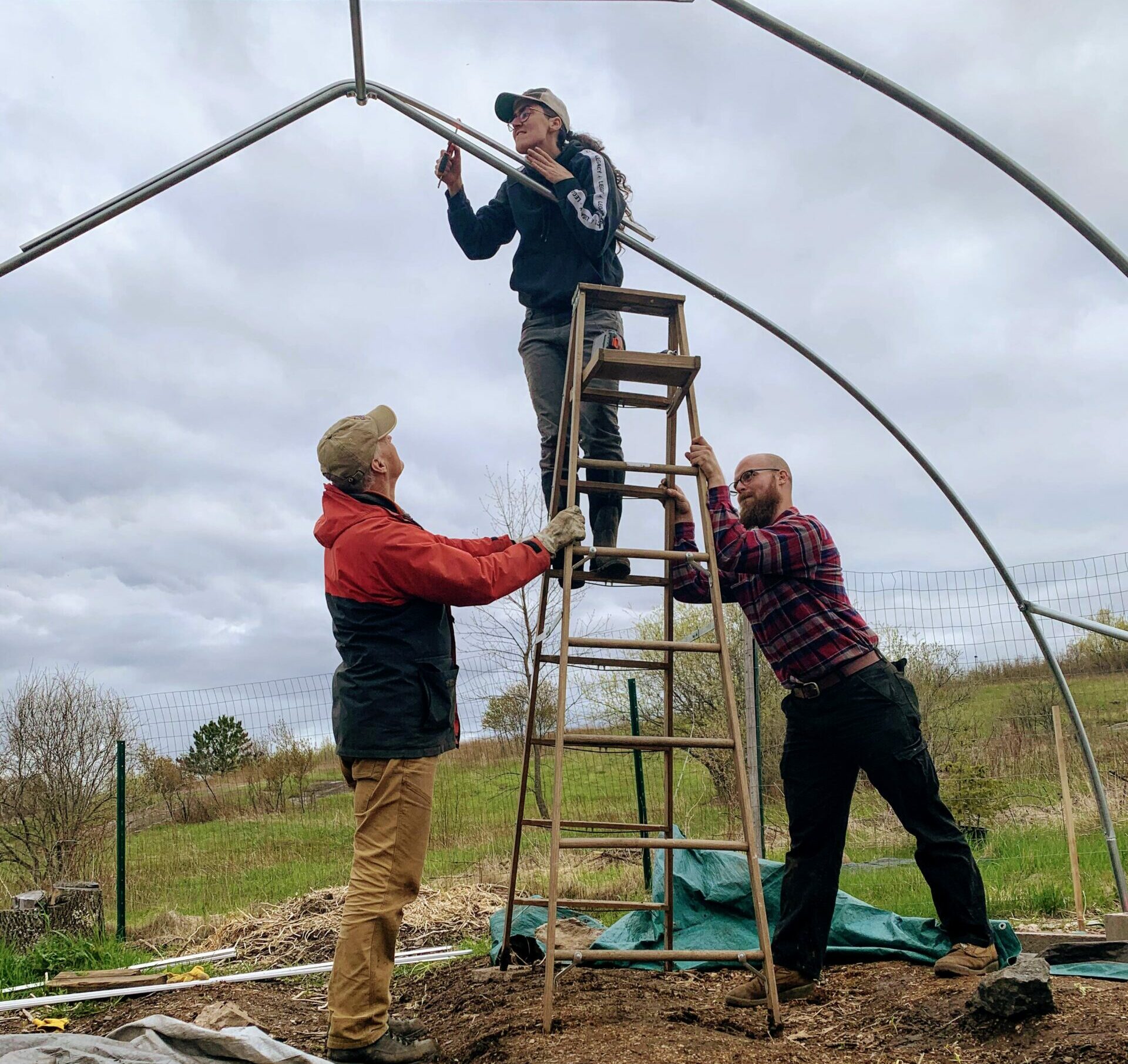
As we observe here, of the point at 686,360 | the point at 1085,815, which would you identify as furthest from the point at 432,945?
the point at 1085,815

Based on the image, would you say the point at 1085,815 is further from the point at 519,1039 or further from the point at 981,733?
the point at 519,1039

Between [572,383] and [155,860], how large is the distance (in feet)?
27.2

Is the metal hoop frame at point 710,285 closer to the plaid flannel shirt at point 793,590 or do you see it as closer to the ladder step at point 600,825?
the plaid flannel shirt at point 793,590

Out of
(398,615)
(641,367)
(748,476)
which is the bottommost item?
(398,615)

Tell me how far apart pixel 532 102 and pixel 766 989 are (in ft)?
12.7

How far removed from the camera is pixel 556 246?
14.7 feet

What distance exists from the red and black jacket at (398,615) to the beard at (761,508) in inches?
47.9

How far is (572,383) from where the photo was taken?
4066 millimetres

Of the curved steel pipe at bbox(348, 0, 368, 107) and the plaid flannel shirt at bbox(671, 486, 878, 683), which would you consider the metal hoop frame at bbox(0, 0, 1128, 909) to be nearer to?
the curved steel pipe at bbox(348, 0, 368, 107)

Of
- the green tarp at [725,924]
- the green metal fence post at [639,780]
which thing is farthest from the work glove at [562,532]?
the green metal fence post at [639,780]

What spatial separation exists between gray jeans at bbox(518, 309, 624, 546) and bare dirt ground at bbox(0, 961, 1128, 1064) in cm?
194

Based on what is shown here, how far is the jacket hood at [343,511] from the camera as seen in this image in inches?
145

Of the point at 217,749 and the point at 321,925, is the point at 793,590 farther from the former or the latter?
the point at 217,749

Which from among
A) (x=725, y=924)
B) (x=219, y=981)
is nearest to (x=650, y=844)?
(x=725, y=924)
